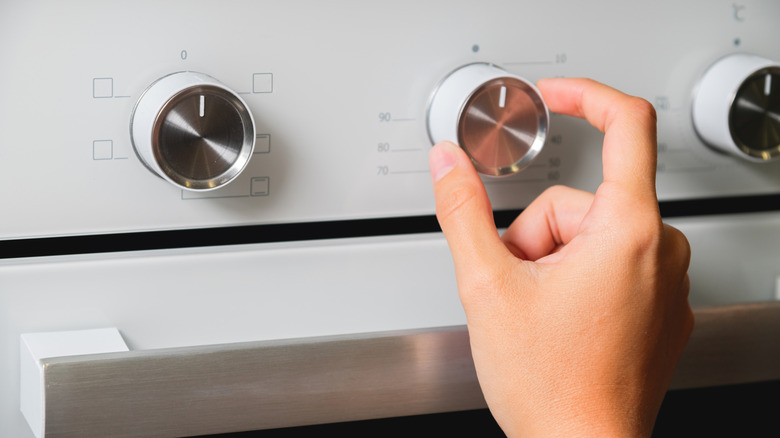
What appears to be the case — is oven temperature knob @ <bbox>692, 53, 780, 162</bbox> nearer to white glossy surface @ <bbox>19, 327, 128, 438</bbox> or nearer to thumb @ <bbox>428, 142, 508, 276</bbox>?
thumb @ <bbox>428, 142, 508, 276</bbox>

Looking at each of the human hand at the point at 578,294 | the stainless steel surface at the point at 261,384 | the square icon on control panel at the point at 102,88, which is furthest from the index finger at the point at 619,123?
the square icon on control panel at the point at 102,88

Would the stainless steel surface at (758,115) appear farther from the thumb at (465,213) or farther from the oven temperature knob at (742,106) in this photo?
the thumb at (465,213)

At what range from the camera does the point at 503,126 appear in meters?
0.36

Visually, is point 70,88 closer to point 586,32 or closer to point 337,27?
point 337,27

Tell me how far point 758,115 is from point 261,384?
34 cm

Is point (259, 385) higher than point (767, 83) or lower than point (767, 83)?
lower

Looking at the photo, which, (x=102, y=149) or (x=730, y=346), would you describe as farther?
(x=730, y=346)

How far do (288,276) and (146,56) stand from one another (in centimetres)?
14

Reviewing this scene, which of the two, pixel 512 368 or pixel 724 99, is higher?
pixel 724 99

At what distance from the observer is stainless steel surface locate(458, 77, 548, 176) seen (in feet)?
1.16

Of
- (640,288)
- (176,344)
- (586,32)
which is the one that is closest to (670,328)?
(640,288)

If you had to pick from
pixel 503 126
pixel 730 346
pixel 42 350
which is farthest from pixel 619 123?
pixel 42 350

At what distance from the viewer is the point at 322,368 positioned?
0.36 metres

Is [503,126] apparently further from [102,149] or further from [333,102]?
[102,149]
